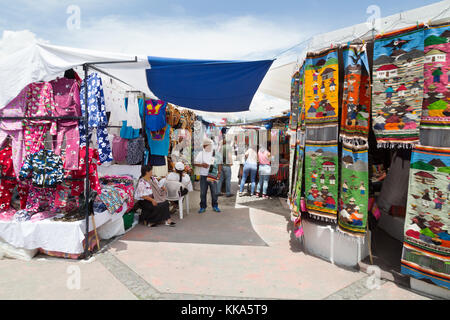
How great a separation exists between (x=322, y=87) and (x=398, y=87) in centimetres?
84

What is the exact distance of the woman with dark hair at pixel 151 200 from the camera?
15.7ft

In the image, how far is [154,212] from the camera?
4.88 meters

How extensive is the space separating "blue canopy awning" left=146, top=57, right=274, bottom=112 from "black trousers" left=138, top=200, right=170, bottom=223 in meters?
1.92

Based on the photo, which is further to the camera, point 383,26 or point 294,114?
point 294,114

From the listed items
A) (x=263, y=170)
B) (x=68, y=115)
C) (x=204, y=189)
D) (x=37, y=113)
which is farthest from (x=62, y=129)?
(x=263, y=170)

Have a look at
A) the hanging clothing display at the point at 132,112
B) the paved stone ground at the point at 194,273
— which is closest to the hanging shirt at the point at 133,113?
the hanging clothing display at the point at 132,112

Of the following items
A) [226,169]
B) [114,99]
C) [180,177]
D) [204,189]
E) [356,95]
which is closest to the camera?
[356,95]

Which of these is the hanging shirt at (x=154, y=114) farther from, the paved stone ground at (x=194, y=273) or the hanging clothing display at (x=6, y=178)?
the hanging clothing display at (x=6, y=178)

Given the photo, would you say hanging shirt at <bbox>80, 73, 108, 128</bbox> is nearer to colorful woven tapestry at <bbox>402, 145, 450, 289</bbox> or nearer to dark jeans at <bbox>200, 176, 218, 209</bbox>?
dark jeans at <bbox>200, 176, 218, 209</bbox>

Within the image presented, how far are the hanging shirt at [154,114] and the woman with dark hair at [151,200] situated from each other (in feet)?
3.04

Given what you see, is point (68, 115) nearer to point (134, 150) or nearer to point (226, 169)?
point (134, 150)

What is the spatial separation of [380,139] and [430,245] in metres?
1.13

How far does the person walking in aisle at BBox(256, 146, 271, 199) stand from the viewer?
7219mm

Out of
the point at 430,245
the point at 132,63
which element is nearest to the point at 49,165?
the point at 132,63
